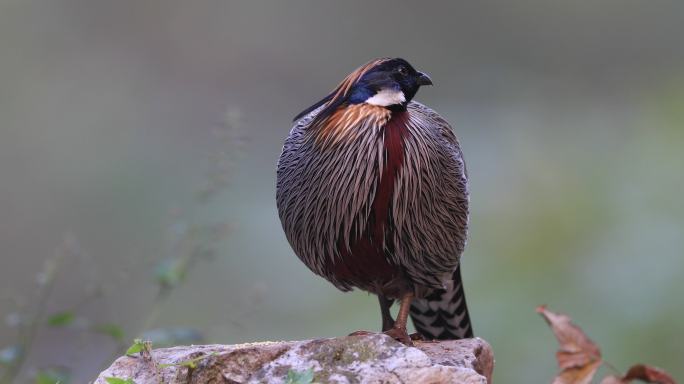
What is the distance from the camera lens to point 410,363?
352 centimetres

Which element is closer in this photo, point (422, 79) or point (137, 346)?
point (137, 346)

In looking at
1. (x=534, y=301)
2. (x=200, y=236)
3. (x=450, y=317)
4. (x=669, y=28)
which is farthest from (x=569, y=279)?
(x=669, y=28)

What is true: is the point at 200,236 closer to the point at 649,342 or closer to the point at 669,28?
the point at 649,342

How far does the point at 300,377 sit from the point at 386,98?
1519 millimetres

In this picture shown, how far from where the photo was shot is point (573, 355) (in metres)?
4.38

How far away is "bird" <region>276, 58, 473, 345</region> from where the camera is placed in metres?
4.32

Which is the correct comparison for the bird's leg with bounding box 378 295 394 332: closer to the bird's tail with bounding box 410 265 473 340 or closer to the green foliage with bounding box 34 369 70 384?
the bird's tail with bounding box 410 265 473 340

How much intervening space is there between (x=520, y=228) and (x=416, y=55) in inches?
107

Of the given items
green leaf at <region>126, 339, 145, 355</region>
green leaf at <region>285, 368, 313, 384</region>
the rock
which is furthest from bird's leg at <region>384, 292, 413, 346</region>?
green leaf at <region>126, 339, 145, 355</region>

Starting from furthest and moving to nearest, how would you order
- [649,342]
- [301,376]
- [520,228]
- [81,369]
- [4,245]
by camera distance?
[4,245], [520,228], [81,369], [649,342], [301,376]

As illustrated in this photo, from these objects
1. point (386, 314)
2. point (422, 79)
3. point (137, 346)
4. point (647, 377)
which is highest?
point (422, 79)

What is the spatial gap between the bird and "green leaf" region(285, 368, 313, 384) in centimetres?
109

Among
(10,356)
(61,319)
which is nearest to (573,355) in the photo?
(61,319)

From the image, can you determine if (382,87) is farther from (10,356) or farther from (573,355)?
(10,356)
